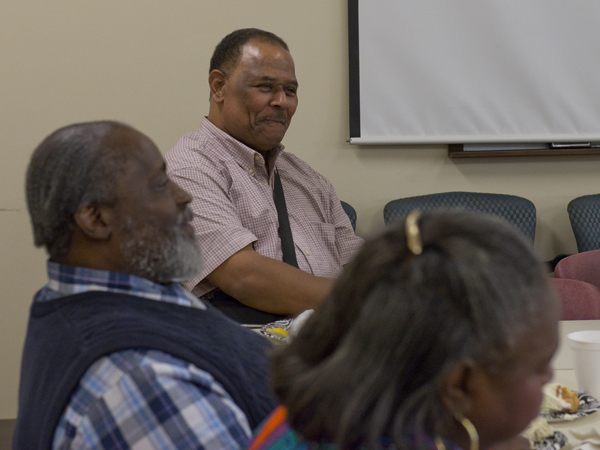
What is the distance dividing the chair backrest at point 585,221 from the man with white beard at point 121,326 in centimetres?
222

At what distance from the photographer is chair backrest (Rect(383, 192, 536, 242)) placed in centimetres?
278

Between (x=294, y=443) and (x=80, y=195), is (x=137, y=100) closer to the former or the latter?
(x=80, y=195)

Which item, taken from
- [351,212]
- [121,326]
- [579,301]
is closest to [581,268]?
[579,301]

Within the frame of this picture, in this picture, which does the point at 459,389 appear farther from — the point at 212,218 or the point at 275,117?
the point at 275,117

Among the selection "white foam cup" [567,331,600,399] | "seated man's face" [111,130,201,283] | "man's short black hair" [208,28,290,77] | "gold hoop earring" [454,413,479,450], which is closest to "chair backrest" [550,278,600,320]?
"white foam cup" [567,331,600,399]

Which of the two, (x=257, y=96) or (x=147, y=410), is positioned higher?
(x=257, y=96)

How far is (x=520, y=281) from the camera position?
522 millimetres

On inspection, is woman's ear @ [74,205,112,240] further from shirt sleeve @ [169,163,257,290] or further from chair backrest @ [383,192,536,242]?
chair backrest @ [383,192,536,242]

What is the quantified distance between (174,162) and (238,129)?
0.87ft

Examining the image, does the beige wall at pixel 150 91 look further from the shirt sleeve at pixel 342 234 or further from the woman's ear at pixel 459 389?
the woman's ear at pixel 459 389

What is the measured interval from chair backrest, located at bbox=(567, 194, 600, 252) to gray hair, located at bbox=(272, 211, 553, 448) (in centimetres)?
247

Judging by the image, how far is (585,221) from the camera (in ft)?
9.15

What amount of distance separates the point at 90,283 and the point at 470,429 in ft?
1.77

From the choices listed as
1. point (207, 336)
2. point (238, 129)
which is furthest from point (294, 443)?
point (238, 129)
